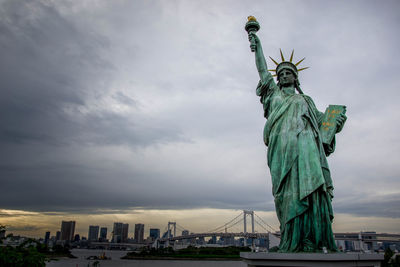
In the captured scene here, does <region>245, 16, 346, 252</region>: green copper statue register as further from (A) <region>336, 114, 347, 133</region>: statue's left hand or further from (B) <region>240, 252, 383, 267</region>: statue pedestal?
(B) <region>240, 252, 383, 267</region>: statue pedestal

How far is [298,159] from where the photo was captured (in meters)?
7.36

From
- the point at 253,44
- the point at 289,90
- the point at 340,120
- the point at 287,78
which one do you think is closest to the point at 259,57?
the point at 253,44

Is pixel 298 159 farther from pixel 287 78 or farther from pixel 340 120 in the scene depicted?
pixel 287 78

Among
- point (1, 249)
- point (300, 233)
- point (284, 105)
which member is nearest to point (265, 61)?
point (284, 105)

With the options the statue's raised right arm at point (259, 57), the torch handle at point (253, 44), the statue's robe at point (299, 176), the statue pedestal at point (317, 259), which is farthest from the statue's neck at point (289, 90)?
the statue pedestal at point (317, 259)

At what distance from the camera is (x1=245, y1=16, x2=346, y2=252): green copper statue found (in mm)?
6910

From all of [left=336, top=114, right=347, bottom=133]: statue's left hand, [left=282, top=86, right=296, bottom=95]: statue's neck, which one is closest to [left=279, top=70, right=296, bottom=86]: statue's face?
[left=282, top=86, right=296, bottom=95]: statue's neck

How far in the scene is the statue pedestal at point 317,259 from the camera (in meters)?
5.54

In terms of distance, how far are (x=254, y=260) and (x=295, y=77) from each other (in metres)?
5.70

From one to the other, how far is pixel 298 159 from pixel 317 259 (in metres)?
2.53

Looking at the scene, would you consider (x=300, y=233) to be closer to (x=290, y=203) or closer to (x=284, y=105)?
(x=290, y=203)

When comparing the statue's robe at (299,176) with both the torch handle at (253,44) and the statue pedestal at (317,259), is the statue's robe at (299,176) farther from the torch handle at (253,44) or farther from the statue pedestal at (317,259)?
the torch handle at (253,44)

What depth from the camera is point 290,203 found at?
23.3 ft

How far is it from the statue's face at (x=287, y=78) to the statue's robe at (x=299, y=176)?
2.35 ft
